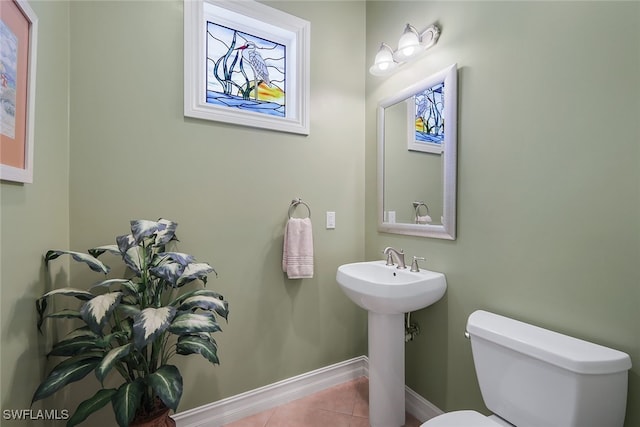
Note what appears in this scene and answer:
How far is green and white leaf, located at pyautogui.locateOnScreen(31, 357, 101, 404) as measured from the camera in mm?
897

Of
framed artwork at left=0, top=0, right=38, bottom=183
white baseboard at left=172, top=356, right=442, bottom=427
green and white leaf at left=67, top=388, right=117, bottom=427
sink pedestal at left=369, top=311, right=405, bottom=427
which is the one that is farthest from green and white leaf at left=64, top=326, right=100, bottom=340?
sink pedestal at left=369, top=311, right=405, bottom=427

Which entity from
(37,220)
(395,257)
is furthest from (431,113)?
(37,220)

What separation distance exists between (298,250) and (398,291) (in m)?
0.68

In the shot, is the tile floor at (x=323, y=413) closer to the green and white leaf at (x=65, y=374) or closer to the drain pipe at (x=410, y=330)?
the drain pipe at (x=410, y=330)

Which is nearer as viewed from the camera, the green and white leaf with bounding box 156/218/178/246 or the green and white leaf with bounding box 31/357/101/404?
the green and white leaf with bounding box 31/357/101/404

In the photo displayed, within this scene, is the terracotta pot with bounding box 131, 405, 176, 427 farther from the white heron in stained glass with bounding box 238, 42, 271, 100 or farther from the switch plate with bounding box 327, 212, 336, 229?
the white heron in stained glass with bounding box 238, 42, 271, 100

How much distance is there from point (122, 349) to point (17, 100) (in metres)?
0.87

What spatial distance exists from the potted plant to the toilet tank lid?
3.52 feet

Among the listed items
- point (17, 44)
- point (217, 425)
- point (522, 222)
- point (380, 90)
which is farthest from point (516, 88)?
point (217, 425)

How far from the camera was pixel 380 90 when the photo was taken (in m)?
1.95

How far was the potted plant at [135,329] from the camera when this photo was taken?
0.94m

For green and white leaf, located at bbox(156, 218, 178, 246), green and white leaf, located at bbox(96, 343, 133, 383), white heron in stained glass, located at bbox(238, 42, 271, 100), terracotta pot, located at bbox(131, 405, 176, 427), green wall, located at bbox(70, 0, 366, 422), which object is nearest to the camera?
green and white leaf, located at bbox(96, 343, 133, 383)

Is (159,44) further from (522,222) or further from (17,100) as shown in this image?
(522,222)
